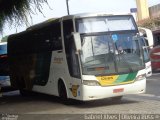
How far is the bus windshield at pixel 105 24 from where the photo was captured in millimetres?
14656

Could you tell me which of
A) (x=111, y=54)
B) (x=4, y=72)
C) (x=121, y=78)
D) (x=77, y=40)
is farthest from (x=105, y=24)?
(x=4, y=72)

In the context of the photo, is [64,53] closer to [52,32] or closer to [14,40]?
[52,32]

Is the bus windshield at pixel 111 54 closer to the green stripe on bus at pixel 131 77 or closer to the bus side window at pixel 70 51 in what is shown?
the green stripe on bus at pixel 131 77

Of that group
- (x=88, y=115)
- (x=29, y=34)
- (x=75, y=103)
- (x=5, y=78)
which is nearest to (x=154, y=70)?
(x=5, y=78)

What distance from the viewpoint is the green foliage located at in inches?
671

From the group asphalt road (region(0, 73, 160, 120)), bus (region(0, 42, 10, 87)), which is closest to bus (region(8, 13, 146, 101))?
asphalt road (region(0, 73, 160, 120))

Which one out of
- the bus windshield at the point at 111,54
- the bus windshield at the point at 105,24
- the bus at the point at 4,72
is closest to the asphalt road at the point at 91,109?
the bus windshield at the point at 111,54

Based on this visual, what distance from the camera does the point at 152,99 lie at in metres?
15.4

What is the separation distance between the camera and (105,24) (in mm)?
14945

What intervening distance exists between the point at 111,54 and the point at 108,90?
1132mm

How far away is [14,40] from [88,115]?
10.6 m

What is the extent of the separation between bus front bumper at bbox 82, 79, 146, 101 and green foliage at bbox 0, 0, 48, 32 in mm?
4371

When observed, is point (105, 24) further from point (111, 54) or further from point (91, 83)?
point (91, 83)

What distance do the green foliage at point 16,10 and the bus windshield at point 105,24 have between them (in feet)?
9.44
